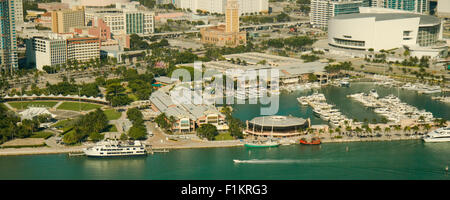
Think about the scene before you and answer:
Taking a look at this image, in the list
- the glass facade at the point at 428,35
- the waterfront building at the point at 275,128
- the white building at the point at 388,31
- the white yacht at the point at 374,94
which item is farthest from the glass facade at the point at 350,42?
the waterfront building at the point at 275,128

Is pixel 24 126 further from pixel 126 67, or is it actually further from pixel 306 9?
pixel 306 9

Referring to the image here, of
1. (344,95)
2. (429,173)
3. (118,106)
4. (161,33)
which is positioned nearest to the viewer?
(429,173)

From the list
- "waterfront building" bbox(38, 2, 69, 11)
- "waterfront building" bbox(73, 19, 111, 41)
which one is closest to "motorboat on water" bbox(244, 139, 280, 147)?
"waterfront building" bbox(73, 19, 111, 41)

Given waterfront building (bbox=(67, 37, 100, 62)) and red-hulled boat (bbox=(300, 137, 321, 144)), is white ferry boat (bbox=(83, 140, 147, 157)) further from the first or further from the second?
waterfront building (bbox=(67, 37, 100, 62))

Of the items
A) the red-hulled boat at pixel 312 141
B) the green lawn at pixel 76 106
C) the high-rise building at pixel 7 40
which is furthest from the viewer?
the high-rise building at pixel 7 40

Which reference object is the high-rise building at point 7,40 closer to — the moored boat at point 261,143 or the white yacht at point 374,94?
the moored boat at point 261,143

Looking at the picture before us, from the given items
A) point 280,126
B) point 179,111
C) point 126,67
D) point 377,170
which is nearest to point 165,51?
point 126,67

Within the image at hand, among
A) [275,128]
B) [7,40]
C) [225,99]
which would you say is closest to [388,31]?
[225,99]
